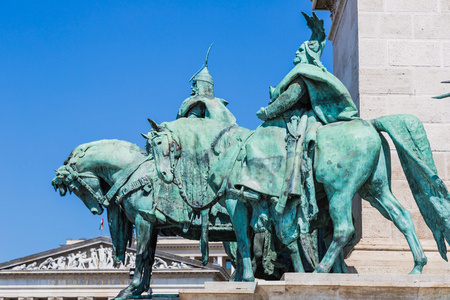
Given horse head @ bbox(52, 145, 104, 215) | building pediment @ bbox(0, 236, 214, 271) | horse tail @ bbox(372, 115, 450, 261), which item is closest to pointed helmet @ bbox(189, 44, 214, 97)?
horse head @ bbox(52, 145, 104, 215)

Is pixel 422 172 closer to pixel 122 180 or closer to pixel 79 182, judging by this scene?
pixel 122 180

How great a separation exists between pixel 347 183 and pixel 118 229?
4875 mm

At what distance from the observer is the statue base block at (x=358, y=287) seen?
10.1 meters

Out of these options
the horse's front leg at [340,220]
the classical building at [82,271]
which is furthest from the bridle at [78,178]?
the classical building at [82,271]

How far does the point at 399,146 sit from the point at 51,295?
76.7 m

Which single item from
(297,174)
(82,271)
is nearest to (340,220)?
(297,174)

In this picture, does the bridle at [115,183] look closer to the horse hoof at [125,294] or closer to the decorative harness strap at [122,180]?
the decorative harness strap at [122,180]

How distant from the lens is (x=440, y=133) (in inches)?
517

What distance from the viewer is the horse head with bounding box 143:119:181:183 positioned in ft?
41.3

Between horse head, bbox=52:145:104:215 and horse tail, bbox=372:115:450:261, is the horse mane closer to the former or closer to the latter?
horse head, bbox=52:145:104:215

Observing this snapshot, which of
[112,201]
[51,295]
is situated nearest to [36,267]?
[51,295]

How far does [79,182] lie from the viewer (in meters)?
14.6

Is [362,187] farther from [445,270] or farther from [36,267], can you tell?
[36,267]

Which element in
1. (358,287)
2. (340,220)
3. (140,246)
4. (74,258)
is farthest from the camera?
(74,258)
